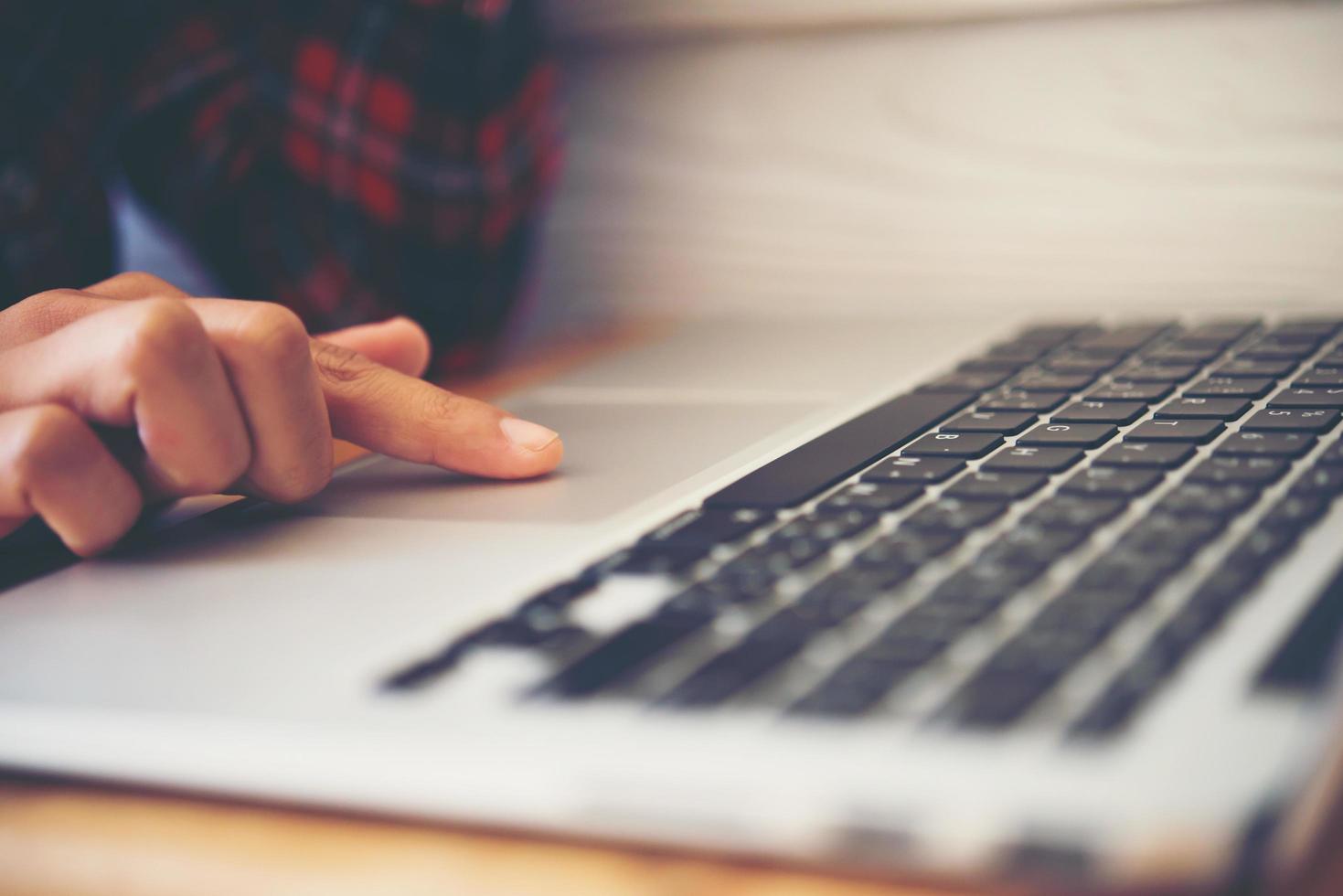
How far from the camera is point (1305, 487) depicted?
0.35m

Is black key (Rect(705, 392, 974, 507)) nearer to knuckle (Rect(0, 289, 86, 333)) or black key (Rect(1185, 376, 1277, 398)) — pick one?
black key (Rect(1185, 376, 1277, 398))

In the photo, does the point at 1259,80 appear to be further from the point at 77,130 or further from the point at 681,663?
the point at 77,130

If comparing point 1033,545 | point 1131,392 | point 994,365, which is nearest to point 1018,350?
point 994,365

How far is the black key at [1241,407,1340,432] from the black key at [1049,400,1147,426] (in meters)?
0.04

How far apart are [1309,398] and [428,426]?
342 millimetres

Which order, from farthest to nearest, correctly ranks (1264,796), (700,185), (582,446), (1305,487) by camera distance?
(700,185) < (582,446) < (1305,487) < (1264,796)

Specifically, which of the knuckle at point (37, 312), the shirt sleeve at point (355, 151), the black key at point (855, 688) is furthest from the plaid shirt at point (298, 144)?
the black key at point (855, 688)

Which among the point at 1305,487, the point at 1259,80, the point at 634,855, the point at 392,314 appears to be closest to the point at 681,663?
the point at 634,855

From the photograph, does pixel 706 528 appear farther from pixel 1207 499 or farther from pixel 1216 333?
pixel 1216 333

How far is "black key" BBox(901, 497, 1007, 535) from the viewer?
0.34 m

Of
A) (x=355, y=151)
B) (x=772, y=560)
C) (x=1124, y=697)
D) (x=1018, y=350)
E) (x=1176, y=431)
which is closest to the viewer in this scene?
(x=1124, y=697)

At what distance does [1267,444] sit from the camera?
15.6 inches

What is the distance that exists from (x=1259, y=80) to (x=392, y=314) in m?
0.59

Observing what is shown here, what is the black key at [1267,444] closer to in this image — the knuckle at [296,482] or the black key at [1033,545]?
the black key at [1033,545]
